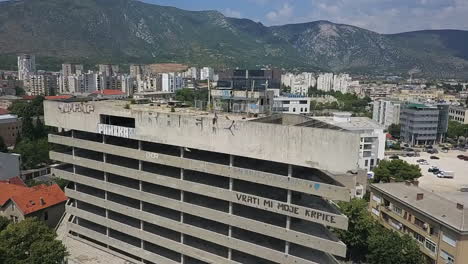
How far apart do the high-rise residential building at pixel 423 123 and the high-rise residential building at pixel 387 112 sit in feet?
34.3

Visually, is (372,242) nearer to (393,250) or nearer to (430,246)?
(393,250)

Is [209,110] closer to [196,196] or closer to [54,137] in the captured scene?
[196,196]

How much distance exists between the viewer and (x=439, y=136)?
12200 cm

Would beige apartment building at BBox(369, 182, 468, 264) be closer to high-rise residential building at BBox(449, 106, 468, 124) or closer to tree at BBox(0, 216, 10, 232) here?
tree at BBox(0, 216, 10, 232)

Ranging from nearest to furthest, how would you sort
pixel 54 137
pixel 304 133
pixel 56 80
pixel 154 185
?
pixel 304 133, pixel 154 185, pixel 54 137, pixel 56 80

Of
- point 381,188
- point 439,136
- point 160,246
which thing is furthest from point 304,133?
point 439,136

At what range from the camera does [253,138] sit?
25578 mm

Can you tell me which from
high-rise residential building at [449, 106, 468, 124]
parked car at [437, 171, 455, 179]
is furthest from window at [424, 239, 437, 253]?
high-rise residential building at [449, 106, 468, 124]

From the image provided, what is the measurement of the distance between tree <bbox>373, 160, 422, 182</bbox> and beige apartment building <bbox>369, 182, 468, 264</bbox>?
660 inches

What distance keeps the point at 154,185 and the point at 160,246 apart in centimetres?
580

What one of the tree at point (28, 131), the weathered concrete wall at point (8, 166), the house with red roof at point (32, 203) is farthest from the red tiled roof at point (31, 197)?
the tree at point (28, 131)

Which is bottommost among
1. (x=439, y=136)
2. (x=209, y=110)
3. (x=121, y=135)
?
(x=439, y=136)

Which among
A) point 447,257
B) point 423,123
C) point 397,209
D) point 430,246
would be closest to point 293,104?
point 423,123

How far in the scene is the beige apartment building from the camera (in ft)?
112
